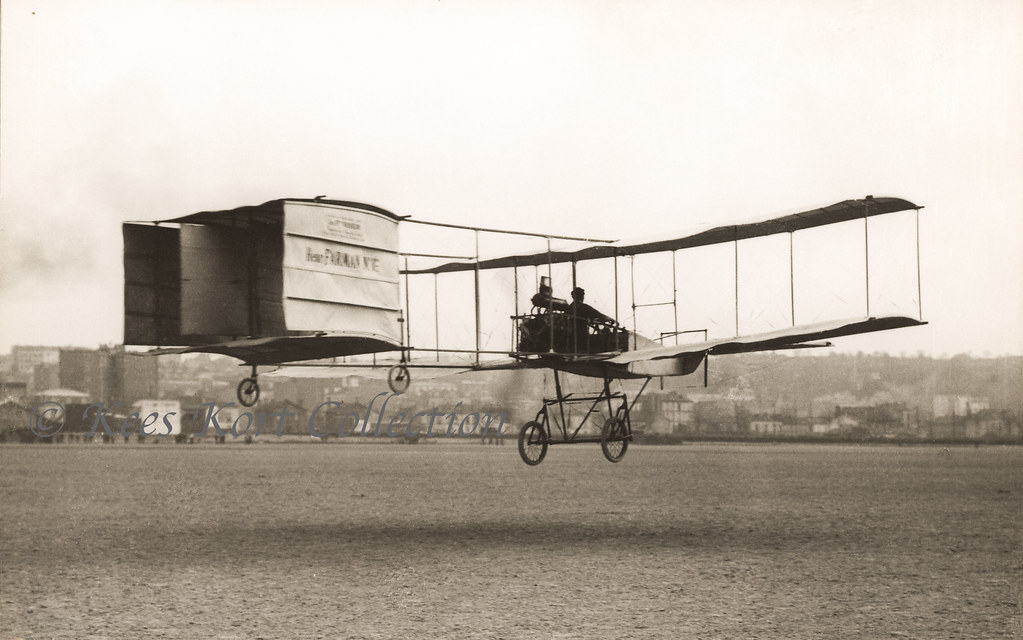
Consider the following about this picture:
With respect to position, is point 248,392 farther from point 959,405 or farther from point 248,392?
point 959,405

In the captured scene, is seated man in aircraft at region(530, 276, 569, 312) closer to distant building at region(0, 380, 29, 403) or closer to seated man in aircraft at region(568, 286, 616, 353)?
seated man in aircraft at region(568, 286, 616, 353)

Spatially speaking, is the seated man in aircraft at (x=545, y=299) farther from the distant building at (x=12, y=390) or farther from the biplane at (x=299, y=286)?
the distant building at (x=12, y=390)

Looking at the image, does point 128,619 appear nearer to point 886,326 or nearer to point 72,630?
point 72,630

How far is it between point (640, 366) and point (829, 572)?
7.47 meters

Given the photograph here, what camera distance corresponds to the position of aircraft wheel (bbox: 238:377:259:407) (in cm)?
2044

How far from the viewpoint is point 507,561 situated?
28312 millimetres

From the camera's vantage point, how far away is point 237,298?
20.2 m

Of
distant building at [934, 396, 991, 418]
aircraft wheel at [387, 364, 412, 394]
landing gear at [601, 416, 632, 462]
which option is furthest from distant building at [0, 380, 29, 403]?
distant building at [934, 396, 991, 418]

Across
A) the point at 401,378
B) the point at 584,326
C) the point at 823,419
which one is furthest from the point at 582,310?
the point at 823,419

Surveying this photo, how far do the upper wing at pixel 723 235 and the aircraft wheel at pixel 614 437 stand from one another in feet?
14.4

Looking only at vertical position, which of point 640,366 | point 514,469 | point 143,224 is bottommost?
point 514,469

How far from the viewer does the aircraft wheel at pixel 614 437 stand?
26.2 m

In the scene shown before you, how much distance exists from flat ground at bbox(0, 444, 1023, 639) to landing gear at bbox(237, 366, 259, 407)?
4.48 m

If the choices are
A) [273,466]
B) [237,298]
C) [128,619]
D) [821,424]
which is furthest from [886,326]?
[821,424]
